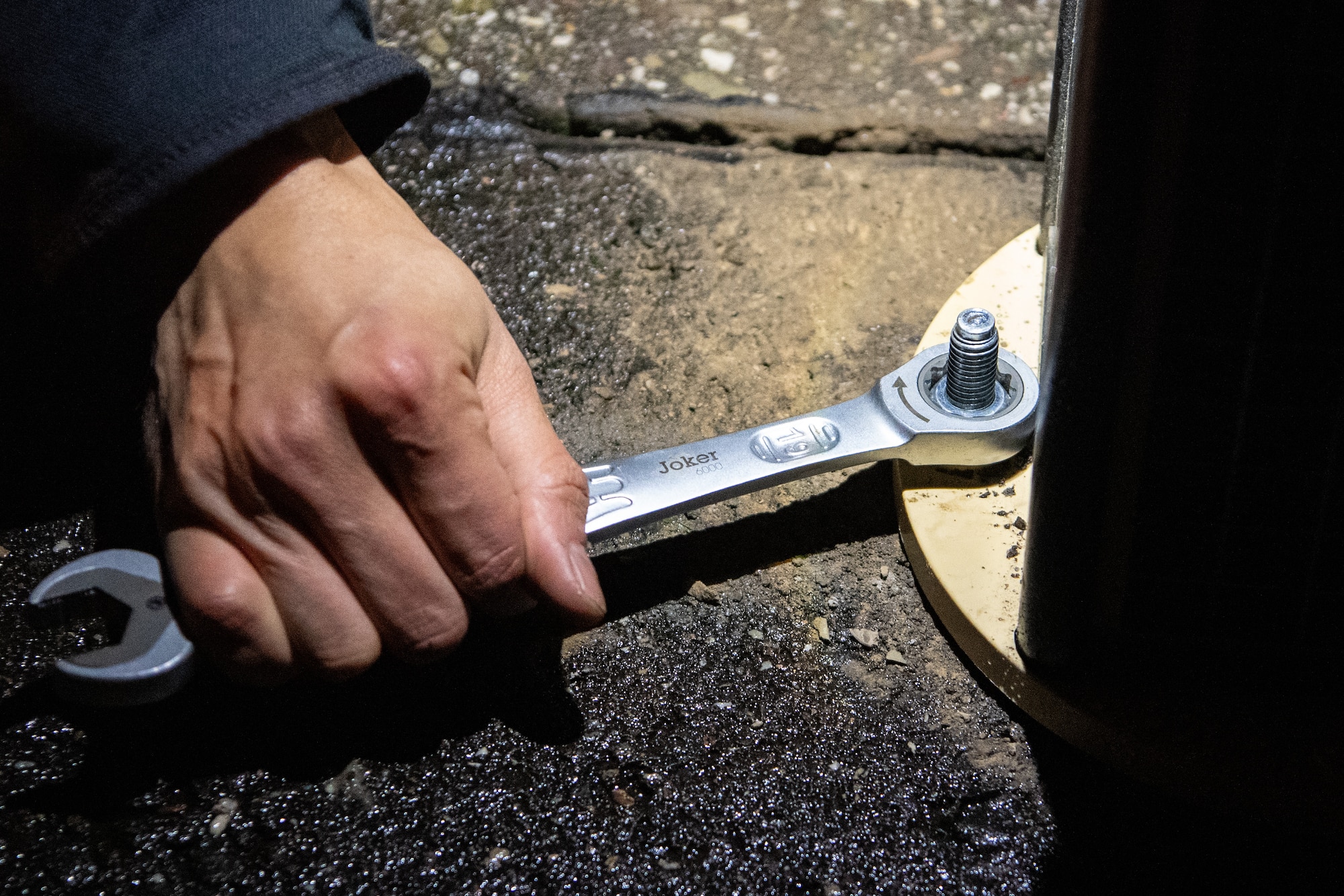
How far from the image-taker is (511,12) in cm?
143

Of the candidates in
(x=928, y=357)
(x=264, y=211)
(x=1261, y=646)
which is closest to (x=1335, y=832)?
(x=1261, y=646)

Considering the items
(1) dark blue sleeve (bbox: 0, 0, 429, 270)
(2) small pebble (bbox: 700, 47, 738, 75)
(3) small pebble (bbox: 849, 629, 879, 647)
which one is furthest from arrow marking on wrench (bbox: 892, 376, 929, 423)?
(2) small pebble (bbox: 700, 47, 738, 75)

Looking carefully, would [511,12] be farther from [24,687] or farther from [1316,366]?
[1316,366]

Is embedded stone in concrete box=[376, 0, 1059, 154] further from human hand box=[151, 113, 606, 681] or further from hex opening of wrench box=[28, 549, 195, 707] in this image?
hex opening of wrench box=[28, 549, 195, 707]

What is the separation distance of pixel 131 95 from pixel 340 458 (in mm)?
296

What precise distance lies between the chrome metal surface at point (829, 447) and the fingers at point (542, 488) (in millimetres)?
49

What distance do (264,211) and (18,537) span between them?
45cm

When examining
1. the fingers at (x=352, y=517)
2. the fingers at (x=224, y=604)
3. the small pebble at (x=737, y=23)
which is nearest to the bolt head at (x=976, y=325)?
the fingers at (x=352, y=517)

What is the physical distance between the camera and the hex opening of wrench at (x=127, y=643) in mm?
667

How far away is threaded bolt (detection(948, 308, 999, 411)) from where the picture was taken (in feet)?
2.70

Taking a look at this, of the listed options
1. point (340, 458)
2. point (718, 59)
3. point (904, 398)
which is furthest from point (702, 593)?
point (718, 59)

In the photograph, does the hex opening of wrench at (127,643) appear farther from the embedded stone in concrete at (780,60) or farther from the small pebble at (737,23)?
the small pebble at (737,23)

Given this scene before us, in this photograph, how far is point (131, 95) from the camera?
679mm

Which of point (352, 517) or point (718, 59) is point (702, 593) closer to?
point (352, 517)
